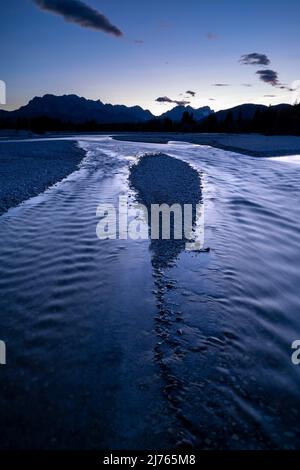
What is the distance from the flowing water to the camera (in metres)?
3.44

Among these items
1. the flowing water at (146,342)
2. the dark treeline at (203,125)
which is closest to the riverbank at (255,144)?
the dark treeline at (203,125)

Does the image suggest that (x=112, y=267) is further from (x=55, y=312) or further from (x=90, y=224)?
(x=90, y=224)

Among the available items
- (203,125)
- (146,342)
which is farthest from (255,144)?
(203,125)

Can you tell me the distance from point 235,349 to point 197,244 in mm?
4530

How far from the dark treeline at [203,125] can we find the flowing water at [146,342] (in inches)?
3833

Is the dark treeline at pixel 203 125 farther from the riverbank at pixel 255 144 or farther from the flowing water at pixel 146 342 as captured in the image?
the flowing water at pixel 146 342

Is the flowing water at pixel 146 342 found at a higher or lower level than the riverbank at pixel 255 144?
A: lower

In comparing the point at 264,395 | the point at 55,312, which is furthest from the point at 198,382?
the point at 55,312

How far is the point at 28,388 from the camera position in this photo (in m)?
3.96

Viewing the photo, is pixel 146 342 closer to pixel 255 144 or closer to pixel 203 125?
pixel 255 144

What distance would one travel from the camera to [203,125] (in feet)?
449

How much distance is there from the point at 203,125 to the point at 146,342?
5701 inches

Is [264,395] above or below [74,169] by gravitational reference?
below

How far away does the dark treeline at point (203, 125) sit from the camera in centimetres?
9714
